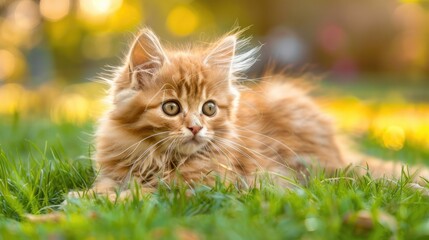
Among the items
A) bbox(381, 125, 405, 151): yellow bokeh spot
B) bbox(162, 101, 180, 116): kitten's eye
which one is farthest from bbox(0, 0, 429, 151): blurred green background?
bbox(162, 101, 180, 116): kitten's eye

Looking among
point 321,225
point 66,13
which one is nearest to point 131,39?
point 321,225

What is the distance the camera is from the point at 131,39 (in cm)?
295

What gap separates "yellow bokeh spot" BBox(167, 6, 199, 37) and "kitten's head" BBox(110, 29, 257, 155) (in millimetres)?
13729

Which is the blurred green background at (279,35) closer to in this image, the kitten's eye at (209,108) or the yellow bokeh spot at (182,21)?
the yellow bokeh spot at (182,21)

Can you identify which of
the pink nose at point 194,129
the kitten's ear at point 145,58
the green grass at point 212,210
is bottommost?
the green grass at point 212,210

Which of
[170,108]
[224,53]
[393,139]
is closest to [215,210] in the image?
[170,108]

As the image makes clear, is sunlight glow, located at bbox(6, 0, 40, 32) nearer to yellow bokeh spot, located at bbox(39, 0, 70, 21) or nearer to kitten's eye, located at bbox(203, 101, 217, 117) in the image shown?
yellow bokeh spot, located at bbox(39, 0, 70, 21)

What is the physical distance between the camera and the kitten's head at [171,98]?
8.83ft

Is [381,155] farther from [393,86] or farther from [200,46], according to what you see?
[393,86]

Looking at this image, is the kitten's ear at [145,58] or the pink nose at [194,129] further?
the kitten's ear at [145,58]

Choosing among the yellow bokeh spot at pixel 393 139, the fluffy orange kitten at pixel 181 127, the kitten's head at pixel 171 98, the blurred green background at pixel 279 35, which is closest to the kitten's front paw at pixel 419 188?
the fluffy orange kitten at pixel 181 127

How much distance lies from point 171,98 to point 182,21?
1417 centimetres

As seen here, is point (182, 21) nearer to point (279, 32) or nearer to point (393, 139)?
point (279, 32)

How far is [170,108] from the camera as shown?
2709 millimetres
